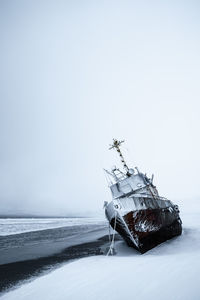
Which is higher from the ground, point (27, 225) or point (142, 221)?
point (142, 221)

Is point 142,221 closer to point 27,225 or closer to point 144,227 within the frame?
point 144,227

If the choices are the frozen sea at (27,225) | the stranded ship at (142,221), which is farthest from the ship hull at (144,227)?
the frozen sea at (27,225)

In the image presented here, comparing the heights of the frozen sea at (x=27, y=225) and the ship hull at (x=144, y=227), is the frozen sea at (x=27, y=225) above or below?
below

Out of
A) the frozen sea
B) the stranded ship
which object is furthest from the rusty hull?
the frozen sea

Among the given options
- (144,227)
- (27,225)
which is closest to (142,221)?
(144,227)

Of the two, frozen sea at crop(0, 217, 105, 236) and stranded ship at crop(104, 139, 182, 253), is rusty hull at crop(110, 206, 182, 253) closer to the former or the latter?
stranded ship at crop(104, 139, 182, 253)

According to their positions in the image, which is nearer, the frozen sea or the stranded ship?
the stranded ship

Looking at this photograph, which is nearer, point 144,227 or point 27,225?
point 144,227

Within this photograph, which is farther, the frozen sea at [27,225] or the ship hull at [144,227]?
the frozen sea at [27,225]

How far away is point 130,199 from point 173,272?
640cm

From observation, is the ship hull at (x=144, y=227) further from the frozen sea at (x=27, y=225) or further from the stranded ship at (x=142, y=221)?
the frozen sea at (x=27, y=225)

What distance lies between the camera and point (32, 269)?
9.14 m

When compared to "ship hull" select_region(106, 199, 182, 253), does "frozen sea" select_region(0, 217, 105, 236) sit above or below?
below

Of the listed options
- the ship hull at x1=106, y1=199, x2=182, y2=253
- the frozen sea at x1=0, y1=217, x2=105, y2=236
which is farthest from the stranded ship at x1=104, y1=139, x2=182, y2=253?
the frozen sea at x1=0, y1=217, x2=105, y2=236
